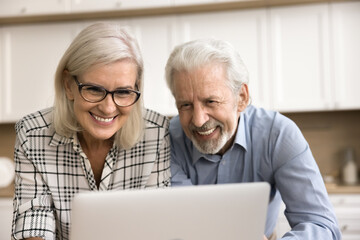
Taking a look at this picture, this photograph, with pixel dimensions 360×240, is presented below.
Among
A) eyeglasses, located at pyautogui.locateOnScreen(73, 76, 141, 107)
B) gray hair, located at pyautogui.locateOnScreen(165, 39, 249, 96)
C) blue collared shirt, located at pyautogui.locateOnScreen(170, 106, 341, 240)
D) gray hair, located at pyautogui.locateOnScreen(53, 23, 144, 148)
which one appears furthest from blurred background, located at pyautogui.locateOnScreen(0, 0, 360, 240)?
eyeglasses, located at pyautogui.locateOnScreen(73, 76, 141, 107)

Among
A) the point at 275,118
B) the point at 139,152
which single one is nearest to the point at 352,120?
the point at 275,118

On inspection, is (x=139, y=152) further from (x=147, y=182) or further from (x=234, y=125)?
(x=234, y=125)

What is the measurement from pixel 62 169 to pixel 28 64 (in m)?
2.29

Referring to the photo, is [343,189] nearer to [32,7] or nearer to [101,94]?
[101,94]

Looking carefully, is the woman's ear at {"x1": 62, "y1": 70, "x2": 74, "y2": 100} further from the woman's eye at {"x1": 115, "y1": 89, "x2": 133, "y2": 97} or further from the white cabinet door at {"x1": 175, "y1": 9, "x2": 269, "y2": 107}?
the white cabinet door at {"x1": 175, "y1": 9, "x2": 269, "y2": 107}

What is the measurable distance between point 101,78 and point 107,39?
133mm

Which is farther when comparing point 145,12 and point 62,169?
point 145,12

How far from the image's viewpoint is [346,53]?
319cm

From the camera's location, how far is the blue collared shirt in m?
1.42

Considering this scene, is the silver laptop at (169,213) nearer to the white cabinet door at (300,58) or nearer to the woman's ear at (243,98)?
the woman's ear at (243,98)

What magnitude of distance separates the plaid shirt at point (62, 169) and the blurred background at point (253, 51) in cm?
173

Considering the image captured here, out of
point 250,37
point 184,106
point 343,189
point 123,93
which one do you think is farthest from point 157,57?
point 123,93

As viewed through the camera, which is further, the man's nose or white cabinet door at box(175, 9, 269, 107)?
white cabinet door at box(175, 9, 269, 107)

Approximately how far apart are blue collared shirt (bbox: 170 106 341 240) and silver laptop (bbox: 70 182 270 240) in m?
0.48
